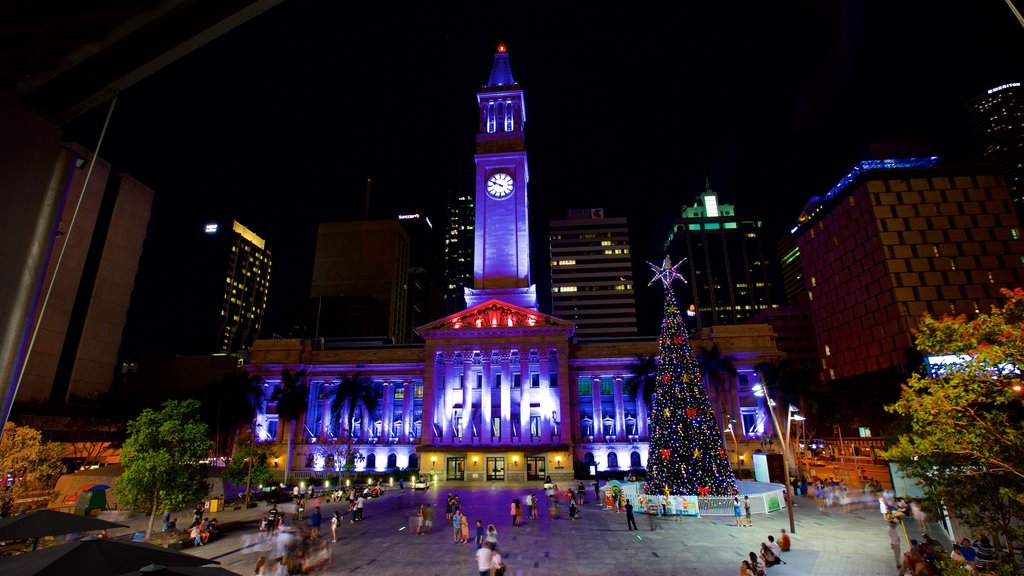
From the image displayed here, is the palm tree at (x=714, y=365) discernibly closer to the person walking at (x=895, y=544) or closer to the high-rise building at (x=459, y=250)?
the person walking at (x=895, y=544)

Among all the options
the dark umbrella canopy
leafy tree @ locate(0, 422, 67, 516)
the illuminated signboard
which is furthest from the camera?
the illuminated signboard

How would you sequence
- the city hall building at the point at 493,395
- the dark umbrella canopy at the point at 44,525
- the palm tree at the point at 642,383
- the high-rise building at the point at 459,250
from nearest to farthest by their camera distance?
the dark umbrella canopy at the point at 44,525 → the palm tree at the point at 642,383 → the city hall building at the point at 493,395 → the high-rise building at the point at 459,250

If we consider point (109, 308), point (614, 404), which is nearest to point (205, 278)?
point (109, 308)

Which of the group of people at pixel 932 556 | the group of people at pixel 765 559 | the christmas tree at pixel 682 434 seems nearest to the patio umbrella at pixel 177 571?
the group of people at pixel 765 559

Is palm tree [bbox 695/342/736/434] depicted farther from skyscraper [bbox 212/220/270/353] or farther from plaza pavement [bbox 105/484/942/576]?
skyscraper [bbox 212/220/270/353]

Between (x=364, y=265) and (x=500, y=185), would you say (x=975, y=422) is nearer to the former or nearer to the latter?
(x=500, y=185)

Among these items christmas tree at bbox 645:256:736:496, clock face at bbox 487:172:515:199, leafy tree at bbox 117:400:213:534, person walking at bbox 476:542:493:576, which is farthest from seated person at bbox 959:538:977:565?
clock face at bbox 487:172:515:199

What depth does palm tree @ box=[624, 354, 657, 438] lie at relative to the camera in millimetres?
57938

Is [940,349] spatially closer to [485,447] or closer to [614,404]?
[485,447]

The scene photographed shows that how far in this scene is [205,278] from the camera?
356 feet

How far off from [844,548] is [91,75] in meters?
28.0

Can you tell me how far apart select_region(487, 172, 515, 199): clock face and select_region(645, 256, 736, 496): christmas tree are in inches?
1813

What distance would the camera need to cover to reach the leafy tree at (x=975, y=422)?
9.56 metres

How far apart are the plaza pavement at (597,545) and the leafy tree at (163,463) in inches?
128
